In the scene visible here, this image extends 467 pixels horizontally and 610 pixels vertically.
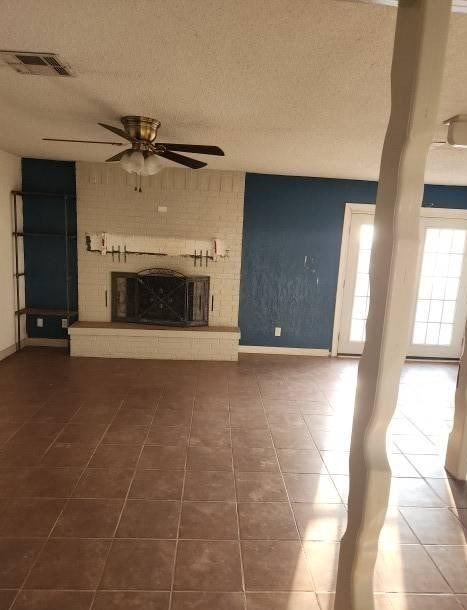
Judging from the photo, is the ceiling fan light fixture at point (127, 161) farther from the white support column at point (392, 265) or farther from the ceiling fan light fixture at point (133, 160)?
the white support column at point (392, 265)

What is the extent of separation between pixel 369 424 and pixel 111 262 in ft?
15.5

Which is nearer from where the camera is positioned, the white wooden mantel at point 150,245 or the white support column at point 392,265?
the white support column at point 392,265

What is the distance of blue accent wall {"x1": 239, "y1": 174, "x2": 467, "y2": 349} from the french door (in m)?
0.19

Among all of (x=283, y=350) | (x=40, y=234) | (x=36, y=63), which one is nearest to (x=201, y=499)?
(x=36, y=63)

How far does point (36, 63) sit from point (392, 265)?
7.01 ft

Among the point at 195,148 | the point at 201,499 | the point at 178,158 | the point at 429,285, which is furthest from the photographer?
the point at 429,285

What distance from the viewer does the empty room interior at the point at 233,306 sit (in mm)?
1535

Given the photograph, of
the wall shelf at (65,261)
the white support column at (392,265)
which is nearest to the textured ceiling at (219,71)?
the white support column at (392,265)

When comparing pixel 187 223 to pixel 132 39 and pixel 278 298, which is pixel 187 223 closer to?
pixel 278 298

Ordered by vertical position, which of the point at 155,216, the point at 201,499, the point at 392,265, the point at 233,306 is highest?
the point at 155,216

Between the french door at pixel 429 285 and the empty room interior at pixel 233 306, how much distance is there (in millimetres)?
36

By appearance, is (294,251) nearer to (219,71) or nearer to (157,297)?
(157,297)

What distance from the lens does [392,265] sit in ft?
4.11

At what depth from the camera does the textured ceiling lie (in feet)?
5.37
